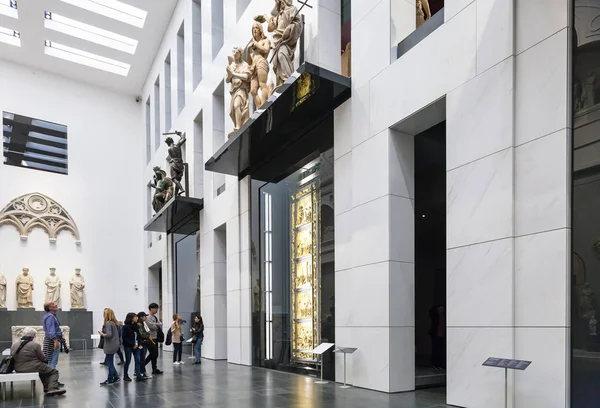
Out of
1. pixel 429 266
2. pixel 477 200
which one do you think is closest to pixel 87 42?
pixel 429 266

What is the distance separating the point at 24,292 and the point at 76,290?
2.42 meters

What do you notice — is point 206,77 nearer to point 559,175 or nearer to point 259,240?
point 259,240

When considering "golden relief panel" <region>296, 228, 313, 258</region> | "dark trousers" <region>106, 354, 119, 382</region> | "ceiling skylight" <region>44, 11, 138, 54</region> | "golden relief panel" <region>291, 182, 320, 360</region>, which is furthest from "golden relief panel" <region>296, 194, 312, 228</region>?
"ceiling skylight" <region>44, 11, 138, 54</region>

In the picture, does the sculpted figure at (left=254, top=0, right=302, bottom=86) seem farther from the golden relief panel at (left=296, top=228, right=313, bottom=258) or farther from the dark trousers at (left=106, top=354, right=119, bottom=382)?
the dark trousers at (left=106, top=354, right=119, bottom=382)

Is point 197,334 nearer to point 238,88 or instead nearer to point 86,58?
point 238,88

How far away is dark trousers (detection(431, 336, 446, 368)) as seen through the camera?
1084cm

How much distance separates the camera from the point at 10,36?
24594 mm

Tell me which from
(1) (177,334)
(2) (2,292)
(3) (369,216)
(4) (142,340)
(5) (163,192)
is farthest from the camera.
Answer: (2) (2,292)

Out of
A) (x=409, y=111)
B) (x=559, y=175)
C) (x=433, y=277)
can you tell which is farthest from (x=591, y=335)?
(x=433, y=277)

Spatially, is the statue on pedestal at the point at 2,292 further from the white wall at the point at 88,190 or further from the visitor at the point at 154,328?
the visitor at the point at 154,328

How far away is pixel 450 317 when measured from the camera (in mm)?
7008

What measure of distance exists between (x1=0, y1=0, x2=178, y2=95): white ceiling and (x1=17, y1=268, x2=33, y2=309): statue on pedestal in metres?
11.4

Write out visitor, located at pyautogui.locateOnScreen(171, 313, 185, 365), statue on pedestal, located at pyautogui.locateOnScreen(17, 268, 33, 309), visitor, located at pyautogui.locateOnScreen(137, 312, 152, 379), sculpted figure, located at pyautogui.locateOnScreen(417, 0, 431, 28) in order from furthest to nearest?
statue on pedestal, located at pyautogui.locateOnScreen(17, 268, 33, 309) < visitor, located at pyautogui.locateOnScreen(171, 313, 185, 365) < visitor, located at pyautogui.locateOnScreen(137, 312, 152, 379) < sculpted figure, located at pyautogui.locateOnScreen(417, 0, 431, 28)

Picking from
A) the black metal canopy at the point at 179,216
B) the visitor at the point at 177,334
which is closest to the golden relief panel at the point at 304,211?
the visitor at the point at 177,334
